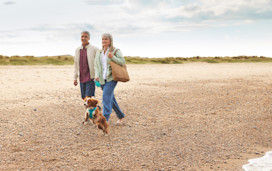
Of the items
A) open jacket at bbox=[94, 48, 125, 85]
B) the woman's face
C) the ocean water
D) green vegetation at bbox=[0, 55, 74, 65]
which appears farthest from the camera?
green vegetation at bbox=[0, 55, 74, 65]

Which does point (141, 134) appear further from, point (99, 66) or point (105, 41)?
point (105, 41)

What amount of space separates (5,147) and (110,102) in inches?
98.1

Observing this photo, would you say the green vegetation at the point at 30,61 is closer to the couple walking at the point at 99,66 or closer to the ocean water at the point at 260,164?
the couple walking at the point at 99,66

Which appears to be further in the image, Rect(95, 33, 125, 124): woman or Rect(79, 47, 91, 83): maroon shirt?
Rect(79, 47, 91, 83): maroon shirt

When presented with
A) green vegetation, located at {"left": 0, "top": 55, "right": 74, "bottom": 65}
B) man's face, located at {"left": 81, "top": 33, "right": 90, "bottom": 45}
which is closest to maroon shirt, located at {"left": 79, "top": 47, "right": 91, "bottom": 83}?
man's face, located at {"left": 81, "top": 33, "right": 90, "bottom": 45}

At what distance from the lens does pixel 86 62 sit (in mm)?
7977

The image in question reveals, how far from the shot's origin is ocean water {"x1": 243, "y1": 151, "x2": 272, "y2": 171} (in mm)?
5410

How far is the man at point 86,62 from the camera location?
7.89 m

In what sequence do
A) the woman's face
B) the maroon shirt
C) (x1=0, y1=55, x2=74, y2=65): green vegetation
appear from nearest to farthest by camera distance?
the woman's face → the maroon shirt → (x1=0, y1=55, x2=74, y2=65): green vegetation

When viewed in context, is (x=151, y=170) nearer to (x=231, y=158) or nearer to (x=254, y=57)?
(x=231, y=158)

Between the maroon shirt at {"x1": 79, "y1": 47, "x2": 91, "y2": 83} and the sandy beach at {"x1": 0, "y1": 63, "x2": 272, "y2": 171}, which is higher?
the maroon shirt at {"x1": 79, "y1": 47, "x2": 91, "y2": 83}

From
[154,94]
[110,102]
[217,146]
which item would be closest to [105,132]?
[110,102]

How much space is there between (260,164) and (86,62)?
184 inches

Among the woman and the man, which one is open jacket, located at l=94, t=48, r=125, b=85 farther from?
the man
